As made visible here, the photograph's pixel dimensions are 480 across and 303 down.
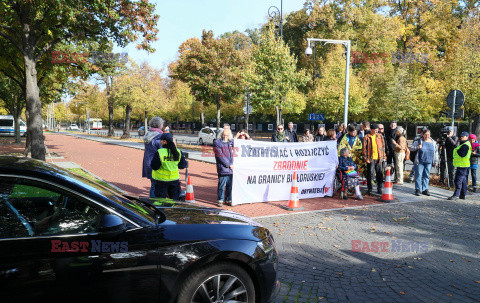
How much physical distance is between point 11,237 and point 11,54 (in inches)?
739

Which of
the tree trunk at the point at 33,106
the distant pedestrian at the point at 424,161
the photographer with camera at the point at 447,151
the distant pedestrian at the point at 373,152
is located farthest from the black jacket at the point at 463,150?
the tree trunk at the point at 33,106

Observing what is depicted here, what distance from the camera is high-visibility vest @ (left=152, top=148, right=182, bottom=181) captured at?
226 inches

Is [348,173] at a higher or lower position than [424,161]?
lower

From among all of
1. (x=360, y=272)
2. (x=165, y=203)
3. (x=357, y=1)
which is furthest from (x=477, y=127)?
(x=165, y=203)

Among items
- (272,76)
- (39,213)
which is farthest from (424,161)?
(272,76)

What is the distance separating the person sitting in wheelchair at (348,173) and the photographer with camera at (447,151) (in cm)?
352

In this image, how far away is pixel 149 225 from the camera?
2703 millimetres

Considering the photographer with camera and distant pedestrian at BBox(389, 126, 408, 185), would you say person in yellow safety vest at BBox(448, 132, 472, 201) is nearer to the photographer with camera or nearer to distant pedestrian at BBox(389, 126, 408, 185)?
the photographer with camera

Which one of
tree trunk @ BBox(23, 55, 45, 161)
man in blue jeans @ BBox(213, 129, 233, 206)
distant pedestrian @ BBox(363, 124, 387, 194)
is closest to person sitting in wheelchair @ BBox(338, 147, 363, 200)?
distant pedestrian @ BBox(363, 124, 387, 194)

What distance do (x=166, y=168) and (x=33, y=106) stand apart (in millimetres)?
10287

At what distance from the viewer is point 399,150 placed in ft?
36.8

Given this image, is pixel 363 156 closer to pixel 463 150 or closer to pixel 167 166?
pixel 463 150

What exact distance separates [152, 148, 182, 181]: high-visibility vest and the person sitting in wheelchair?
5.02m

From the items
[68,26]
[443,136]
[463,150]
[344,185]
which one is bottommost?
[344,185]
